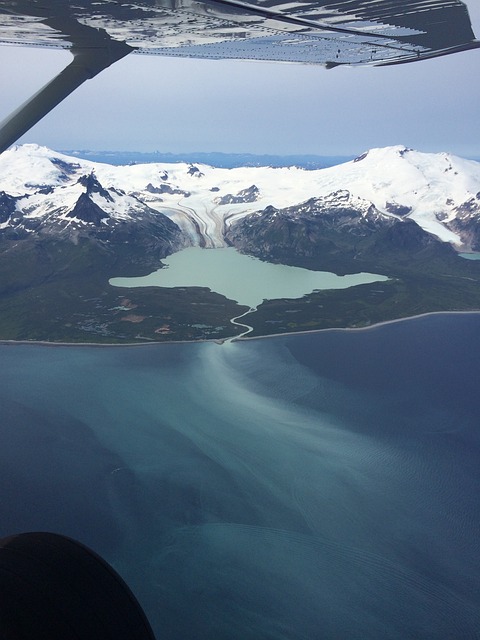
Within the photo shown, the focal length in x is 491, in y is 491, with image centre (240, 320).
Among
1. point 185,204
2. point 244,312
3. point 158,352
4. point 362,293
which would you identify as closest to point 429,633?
point 158,352

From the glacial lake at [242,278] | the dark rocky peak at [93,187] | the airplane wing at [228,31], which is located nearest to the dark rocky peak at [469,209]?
the glacial lake at [242,278]

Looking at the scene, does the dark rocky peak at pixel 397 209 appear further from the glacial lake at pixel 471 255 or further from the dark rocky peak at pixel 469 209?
the glacial lake at pixel 471 255

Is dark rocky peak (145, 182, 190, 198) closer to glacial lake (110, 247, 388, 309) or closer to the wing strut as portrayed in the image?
glacial lake (110, 247, 388, 309)

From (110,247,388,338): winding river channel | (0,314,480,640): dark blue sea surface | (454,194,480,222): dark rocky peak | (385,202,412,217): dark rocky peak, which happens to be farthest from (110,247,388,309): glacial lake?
(454,194,480,222): dark rocky peak

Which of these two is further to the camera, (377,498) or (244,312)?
(244,312)

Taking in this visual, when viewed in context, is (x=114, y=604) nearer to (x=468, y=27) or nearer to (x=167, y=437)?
(x=468, y=27)

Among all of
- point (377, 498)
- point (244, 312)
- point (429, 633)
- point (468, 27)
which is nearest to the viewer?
point (468, 27)

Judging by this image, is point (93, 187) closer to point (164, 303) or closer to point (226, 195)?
point (226, 195)
